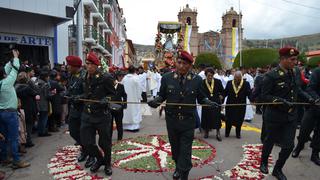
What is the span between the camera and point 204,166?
Answer: 6324 mm

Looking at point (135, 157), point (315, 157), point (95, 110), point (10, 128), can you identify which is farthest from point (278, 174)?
point (10, 128)

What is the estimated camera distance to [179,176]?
5.39m

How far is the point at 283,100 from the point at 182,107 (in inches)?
64.5

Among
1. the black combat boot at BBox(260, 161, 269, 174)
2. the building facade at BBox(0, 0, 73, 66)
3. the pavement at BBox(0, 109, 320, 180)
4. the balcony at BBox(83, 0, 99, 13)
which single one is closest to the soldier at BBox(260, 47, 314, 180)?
the black combat boot at BBox(260, 161, 269, 174)

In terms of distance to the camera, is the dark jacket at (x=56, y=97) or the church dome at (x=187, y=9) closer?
the dark jacket at (x=56, y=97)

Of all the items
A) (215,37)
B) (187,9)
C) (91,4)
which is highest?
(187,9)

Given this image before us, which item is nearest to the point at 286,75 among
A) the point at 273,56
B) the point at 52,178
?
the point at 52,178

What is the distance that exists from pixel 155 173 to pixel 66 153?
244 cm

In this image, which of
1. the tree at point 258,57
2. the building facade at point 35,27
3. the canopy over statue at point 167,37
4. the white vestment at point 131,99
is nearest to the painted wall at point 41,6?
the building facade at point 35,27

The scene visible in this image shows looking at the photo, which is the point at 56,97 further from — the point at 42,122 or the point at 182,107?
the point at 182,107

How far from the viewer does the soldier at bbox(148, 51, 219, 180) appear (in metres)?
5.09

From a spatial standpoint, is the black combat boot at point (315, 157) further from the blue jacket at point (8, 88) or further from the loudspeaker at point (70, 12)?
the loudspeaker at point (70, 12)

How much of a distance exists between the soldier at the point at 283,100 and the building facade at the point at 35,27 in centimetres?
1042

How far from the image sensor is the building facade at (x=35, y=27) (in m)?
13.8
